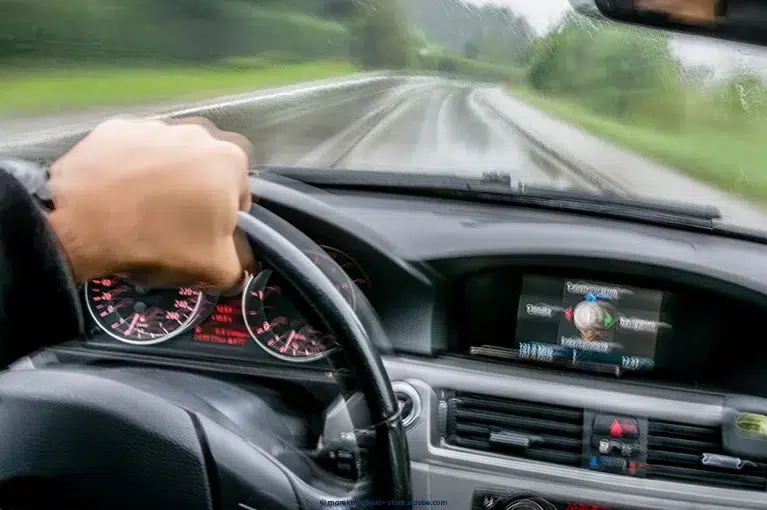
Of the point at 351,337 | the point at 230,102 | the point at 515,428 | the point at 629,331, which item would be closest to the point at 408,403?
the point at 515,428

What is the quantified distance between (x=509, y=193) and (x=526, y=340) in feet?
1.76

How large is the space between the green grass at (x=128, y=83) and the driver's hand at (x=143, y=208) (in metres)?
1.13

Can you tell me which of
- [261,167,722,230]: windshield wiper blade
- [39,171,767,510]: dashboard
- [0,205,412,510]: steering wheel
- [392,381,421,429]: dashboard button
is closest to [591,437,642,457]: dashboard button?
[39,171,767,510]: dashboard

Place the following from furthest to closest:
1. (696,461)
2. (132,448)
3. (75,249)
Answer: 1. (696,461)
2. (132,448)
3. (75,249)

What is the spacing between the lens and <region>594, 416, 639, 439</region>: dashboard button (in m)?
3.00

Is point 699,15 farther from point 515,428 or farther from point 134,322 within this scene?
point 134,322

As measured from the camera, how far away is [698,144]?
3113 millimetres

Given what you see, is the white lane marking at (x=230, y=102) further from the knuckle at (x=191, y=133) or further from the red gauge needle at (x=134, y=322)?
the knuckle at (x=191, y=133)

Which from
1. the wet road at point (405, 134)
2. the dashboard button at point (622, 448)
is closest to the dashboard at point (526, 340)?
the dashboard button at point (622, 448)

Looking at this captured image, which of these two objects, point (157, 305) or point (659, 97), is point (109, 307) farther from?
point (659, 97)

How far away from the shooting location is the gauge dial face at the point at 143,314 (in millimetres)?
3121

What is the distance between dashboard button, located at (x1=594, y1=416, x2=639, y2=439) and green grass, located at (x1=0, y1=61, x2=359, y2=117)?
150cm

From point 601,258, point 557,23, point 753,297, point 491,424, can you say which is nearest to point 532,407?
point 491,424

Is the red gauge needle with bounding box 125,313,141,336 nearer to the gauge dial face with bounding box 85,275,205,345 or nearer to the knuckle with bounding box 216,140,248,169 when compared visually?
the gauge dial face with bounding box 85,275,205,345
